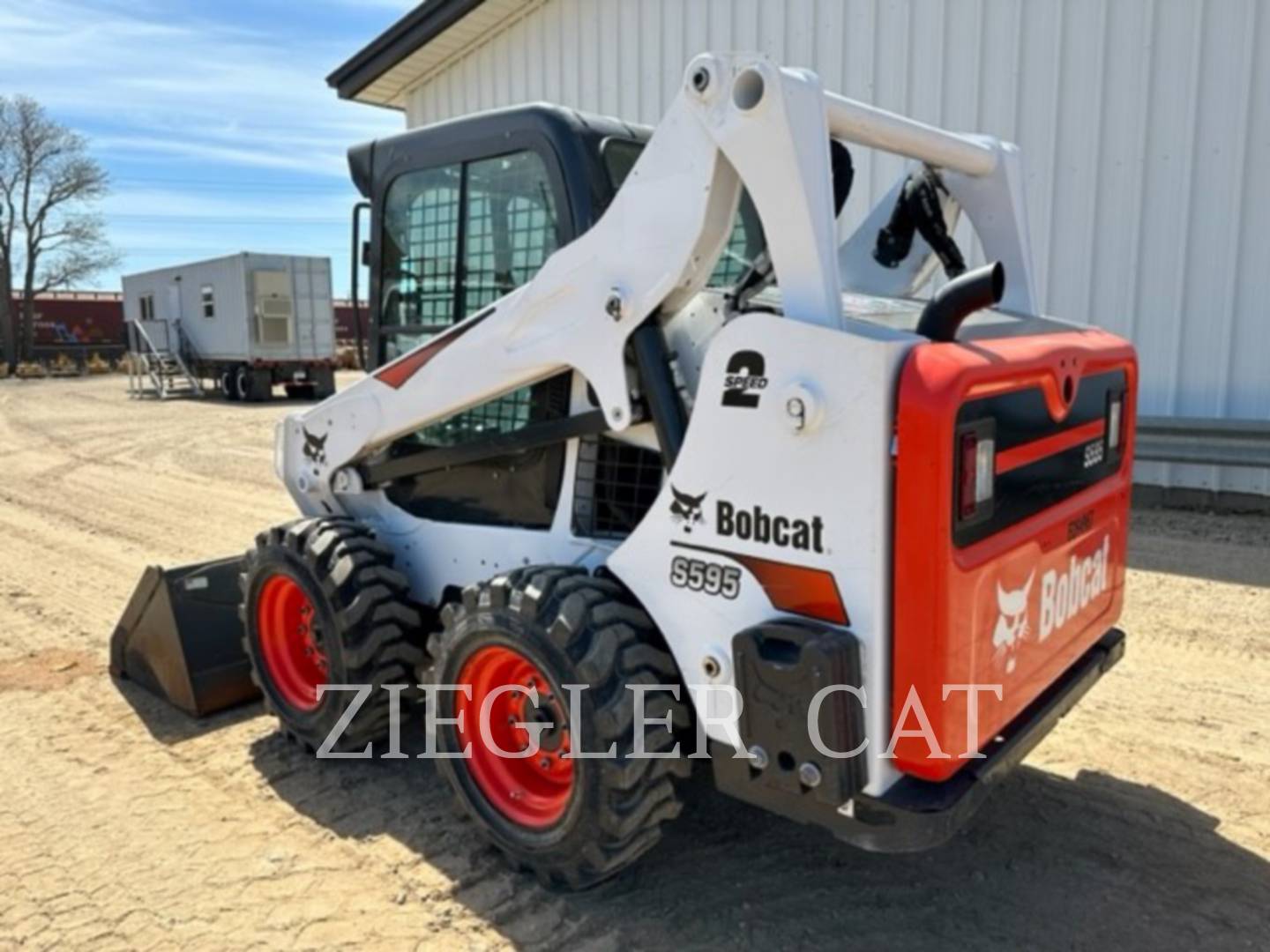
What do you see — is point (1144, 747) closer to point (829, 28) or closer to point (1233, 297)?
point (1233, 297)

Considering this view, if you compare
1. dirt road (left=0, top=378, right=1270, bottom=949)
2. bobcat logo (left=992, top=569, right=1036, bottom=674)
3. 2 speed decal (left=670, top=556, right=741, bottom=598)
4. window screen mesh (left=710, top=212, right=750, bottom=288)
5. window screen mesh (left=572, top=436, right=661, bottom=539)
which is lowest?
dirt road (left=0, top=378, right=1270, bottom=949)

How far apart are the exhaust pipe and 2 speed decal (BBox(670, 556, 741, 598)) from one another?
2.63ft

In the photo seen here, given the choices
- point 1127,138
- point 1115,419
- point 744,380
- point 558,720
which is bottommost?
point 558,720

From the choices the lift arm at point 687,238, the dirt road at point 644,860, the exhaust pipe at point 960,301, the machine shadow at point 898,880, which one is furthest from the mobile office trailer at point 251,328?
the exhaust pipe at point 960,301

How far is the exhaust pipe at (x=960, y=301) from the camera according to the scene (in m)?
2.38

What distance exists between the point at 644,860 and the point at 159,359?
25195 mm

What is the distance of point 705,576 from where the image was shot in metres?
2.70

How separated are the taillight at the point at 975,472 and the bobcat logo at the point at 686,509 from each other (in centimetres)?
67

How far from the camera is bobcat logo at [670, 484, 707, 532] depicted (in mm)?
2688

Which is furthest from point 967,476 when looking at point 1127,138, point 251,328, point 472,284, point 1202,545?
point 251,328

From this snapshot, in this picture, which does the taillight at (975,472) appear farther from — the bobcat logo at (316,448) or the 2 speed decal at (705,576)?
the bobcat logo at (316,448)

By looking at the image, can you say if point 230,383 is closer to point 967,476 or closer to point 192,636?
point 192,636

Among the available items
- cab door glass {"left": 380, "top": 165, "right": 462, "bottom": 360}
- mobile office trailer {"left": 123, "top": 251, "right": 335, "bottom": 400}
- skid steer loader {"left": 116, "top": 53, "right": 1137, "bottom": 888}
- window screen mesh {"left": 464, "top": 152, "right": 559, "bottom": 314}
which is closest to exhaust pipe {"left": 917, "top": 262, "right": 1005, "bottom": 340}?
skid steer loader {"left": 116, "top": 53, "right": 1137, "bottom": 888}

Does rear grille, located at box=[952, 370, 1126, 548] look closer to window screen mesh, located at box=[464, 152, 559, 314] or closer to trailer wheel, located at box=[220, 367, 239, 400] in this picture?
window screen mesh, located at box=[464, 152, 559, 314]
